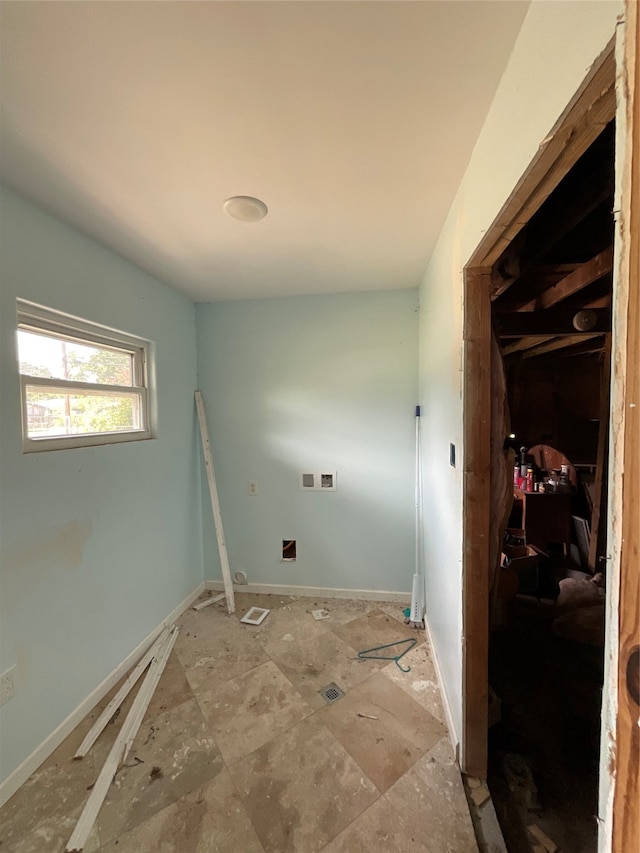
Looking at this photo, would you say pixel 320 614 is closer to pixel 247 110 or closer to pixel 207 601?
pixel 207 601

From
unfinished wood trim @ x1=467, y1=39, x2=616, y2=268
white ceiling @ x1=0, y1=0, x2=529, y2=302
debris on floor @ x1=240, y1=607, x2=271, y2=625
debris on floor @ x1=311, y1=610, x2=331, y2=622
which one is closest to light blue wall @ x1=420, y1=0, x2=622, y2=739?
A: unfinished wood trim @ x1=467, y1=39, x2=616, y2=268

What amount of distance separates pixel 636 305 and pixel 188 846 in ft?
6.26

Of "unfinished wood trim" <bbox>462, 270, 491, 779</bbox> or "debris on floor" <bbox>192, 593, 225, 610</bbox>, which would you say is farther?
"debris on floor" <bbox>192, 593, 225, 610</bbox>

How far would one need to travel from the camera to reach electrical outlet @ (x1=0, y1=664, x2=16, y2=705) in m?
1.23

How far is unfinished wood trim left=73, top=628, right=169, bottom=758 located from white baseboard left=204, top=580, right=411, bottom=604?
2.14 ft

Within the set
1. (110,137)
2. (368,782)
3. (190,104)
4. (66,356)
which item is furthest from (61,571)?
(190,104)

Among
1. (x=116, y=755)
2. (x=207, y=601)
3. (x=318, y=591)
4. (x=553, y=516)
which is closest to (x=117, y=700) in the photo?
(x=116, y=755)

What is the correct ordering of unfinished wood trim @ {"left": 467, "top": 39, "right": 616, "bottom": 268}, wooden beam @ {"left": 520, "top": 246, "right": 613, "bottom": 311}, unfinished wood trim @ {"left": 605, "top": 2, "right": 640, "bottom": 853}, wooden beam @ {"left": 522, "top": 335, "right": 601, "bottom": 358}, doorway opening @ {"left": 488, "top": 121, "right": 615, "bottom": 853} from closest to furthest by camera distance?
unfinished wood trim @ {"left": 605, "top": 2, "right": 640, "bottom": 853}, unfinished wood trim @ {"left": 467, "top": 39, "right": 616, "bottom": 268}, doorway opening @ {"left": 488, "top": 121, "right": 615, "bottom": 853}, wooden beam @ {"left": 520, "top": 246, "right": 613, "bottom": 311}, wooden beam @ {"left": 522, "top": 335, "right": 601, "bottom": 358}

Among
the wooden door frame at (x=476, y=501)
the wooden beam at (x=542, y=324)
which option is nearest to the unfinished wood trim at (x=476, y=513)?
the wooden door frame at (x=476, y=501)

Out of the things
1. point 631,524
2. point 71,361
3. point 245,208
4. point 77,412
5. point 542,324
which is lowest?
point 631,524

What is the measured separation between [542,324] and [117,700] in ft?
10.3

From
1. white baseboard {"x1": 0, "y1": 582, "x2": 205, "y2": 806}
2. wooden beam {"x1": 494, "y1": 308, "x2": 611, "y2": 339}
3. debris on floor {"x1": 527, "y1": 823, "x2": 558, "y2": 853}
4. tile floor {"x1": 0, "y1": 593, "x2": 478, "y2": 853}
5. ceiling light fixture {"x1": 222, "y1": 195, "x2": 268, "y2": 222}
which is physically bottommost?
debris on floor {"x1": 527, "y1": 823, "x2": 558, "y2": 853}

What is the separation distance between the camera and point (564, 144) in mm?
660

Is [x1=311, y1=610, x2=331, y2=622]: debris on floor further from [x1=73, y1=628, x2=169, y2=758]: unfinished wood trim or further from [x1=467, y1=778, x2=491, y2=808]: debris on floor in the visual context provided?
[x1=467, y1=778, x2=491, y2=808]: debris on floor
